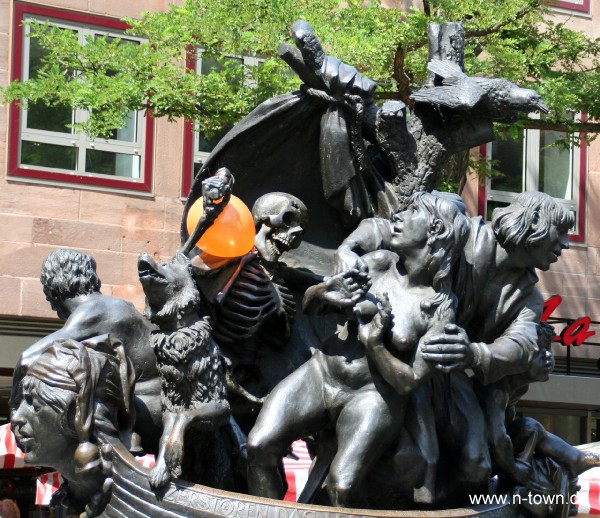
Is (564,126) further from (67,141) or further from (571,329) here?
(67,141)

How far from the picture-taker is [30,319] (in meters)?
17.1

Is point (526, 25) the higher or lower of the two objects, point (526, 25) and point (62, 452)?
the higher

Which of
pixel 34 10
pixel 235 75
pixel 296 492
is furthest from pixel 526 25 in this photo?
pixel 296 492

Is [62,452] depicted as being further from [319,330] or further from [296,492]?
[296,492]

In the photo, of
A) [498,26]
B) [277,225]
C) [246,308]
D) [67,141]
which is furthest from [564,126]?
[246,308]

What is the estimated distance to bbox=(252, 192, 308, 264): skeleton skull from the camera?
6.66m

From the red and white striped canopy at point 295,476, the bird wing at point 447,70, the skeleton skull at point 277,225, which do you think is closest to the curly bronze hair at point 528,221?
the bird wing at point 447,70

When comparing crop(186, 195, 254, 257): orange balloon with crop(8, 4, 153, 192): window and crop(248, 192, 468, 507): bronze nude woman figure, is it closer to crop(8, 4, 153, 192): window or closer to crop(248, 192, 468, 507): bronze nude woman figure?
crop(248, 192, 468, 507): bronze nude woman figure

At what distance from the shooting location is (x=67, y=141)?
57.0 ft

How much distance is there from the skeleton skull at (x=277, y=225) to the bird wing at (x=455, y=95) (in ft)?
2.64

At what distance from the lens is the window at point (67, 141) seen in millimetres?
17062

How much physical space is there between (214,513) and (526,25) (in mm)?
9562

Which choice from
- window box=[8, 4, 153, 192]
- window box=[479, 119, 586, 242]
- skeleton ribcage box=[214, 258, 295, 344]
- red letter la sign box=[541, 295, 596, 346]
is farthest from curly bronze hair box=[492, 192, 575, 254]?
red letter la sign box=[541, 295, 596, 346]

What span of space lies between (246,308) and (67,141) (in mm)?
11287
